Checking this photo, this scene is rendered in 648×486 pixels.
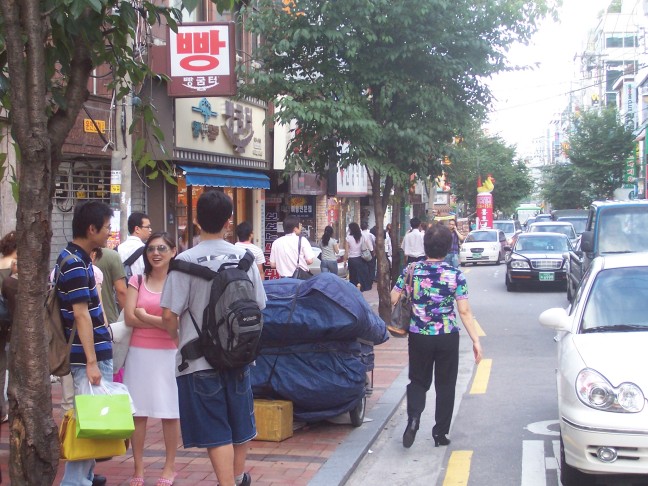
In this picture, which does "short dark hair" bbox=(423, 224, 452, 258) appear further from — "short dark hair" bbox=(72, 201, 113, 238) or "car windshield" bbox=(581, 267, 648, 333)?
"short dark hair" bbox=(72, 201, 113, 238)

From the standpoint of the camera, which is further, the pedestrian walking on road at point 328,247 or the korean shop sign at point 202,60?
the pedestrian walking on road at point 328,247

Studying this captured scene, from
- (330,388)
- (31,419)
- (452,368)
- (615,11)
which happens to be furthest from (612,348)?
(615,11)

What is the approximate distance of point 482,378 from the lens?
10375 mm

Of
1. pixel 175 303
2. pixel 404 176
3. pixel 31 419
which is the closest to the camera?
pixel 31 419

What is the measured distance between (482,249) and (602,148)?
63.5 feet

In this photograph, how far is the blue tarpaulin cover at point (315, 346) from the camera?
6980 mm

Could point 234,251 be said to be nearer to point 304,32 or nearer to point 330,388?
point 330,388

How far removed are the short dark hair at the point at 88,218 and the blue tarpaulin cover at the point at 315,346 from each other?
6.24 ft

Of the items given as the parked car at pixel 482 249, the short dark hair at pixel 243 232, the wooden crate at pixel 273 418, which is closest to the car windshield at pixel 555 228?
the parked car at pixel 482 249

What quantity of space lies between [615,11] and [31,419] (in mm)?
93063

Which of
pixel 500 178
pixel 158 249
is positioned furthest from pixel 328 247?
pixel 500 178

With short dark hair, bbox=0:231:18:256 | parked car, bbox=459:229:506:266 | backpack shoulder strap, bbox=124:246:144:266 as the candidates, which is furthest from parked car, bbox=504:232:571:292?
short dark hair, bbox=0:231:18:256

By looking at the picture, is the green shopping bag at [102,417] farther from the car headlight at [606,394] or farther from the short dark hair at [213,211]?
the car headlight at [606,394]

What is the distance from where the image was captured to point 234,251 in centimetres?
510
